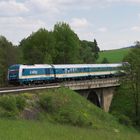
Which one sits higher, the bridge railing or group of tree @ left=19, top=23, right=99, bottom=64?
group of tree @ left=19, top=23, right=99, bottom=64

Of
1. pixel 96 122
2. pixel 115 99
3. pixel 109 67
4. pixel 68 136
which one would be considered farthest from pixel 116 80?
pixel 68 136

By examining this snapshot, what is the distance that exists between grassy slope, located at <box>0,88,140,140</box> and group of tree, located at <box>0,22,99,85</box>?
38.7 metres

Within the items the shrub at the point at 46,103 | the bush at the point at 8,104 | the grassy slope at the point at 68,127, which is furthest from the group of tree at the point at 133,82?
the bush at the point at 8,104

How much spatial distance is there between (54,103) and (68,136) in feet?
58.7

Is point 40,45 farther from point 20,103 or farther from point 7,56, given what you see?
point 20,103

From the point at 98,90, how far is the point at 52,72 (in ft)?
29.6

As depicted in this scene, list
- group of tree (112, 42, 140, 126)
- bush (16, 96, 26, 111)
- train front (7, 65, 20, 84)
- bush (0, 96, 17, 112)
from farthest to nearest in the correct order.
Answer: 1. group of tree (112, 42, 140, 126)
2. train front (7, 65, 20, 84)
3. bush (16, 96, 26, 111)
4. bush (0, 96, 17, 112)

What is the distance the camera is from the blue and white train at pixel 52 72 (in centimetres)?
5428

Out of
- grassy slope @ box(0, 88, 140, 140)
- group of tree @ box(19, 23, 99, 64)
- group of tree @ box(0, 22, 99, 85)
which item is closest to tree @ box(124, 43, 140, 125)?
grassy slope @ box(0, 88, 140, 140)

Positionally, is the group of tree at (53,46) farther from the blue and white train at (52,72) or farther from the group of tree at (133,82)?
the group of tree at (133,82)

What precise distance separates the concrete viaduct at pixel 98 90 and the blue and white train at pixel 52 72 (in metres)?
3.62

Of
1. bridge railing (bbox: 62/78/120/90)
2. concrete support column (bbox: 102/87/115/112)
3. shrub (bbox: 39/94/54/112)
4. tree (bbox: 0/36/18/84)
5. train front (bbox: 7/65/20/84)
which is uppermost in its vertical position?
tree (bbox: 0/36/18/84)

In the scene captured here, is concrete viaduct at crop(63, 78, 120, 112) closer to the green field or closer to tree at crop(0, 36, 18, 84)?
tree at crop(0, 36, 18, 84)

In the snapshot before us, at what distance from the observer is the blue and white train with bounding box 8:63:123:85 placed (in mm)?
54281
